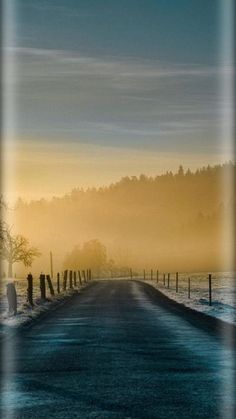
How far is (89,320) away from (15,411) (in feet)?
53.3

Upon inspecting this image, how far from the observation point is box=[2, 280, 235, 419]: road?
9.95m

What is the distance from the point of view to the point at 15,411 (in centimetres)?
981

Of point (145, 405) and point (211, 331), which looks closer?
point (145, 405)

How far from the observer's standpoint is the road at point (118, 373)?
995 cm

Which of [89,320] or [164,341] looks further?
[89,320]

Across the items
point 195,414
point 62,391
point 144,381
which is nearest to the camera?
point 195,414

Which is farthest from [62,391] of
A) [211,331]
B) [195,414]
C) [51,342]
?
[211,331]

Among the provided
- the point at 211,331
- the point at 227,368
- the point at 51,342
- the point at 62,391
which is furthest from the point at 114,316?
the point at 62,391

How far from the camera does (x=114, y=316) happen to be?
92.3 ft

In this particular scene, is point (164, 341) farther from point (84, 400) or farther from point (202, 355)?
point (84, 400)

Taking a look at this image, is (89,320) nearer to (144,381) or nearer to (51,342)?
(51,342)

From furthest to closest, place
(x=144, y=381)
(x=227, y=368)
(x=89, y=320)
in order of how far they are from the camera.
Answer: (x=89, y=320) < (x=227, y=368) < (x=144, y=381)

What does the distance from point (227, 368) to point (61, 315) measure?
52.7ft

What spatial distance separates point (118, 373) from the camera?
13062mm
